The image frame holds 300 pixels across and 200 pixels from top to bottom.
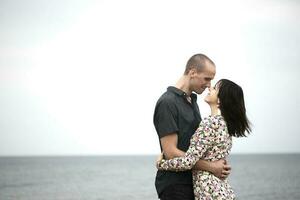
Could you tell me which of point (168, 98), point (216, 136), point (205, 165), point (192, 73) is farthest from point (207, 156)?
point (192, 73)

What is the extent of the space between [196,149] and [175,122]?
28cm

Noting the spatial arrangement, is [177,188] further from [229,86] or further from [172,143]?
[229,86]

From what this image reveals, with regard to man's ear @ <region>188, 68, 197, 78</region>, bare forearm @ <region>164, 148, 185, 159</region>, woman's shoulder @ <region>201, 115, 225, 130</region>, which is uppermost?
man's ear @ <region>188, 68, 197, 78</region>

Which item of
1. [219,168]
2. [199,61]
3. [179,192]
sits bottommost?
[179,192]

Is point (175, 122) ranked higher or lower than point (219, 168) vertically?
higher

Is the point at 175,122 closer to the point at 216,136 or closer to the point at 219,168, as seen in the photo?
the point at 216,136

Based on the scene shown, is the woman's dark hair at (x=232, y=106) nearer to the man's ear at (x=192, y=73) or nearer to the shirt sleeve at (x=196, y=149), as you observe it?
the shirt sleeve at (x=196, y=149)

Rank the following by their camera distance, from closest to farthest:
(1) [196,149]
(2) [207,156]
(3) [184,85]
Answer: (1) [196,149]
(2) [207,156]
(3) [184,85]

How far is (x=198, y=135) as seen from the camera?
4391 millimetres

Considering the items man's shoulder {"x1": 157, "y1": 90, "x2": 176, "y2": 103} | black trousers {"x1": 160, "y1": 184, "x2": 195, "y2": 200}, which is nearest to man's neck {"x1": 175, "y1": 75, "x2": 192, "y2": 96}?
man's shoulder {"x1": 157, "y1": 90, "x2": 176, "y2": 103}

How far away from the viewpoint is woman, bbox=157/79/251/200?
Result: 4367 mm

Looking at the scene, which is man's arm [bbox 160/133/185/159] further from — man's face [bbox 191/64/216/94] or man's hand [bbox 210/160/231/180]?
man's face [bbox 191/64/216/94]

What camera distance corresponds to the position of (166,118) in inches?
Result: 176

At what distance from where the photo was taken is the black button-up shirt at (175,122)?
14.6ft
